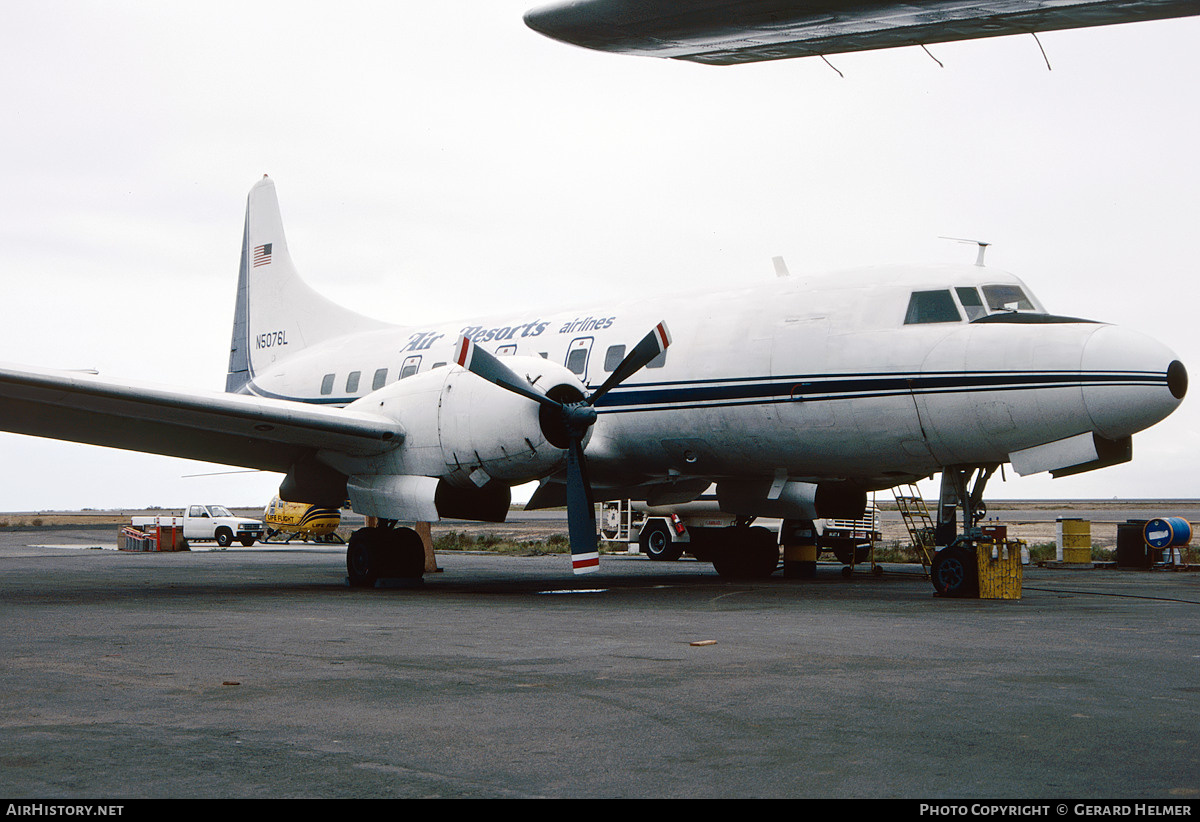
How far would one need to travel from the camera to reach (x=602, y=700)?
21.8ft

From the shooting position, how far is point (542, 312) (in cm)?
1872

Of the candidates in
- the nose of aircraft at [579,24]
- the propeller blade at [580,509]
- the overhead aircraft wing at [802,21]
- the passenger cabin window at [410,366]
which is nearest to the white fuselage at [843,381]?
the propeller blade at [580,509]

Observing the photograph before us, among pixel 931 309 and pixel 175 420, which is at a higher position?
pixel 931 309

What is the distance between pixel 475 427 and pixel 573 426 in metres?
1.34

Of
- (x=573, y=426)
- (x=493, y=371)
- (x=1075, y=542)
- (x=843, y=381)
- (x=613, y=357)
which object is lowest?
(x=1075, y=542)

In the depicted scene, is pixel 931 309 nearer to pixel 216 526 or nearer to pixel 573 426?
pixel 573 426

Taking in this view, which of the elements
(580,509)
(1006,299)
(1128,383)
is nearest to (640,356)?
(580,509)

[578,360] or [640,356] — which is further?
[578,360]

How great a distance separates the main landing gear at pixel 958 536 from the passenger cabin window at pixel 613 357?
4868 mm

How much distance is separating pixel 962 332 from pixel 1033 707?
828 cm

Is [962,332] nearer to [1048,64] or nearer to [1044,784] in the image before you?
[1048,64]

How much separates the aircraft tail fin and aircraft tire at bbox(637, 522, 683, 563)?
10283 mm

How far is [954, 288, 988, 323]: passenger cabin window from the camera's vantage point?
14211mm

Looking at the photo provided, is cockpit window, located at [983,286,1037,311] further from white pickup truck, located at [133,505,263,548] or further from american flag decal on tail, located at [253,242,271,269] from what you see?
white pickup truck, located at [133,505,263,548]
